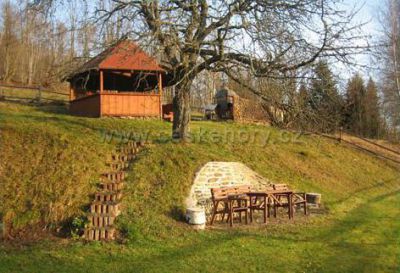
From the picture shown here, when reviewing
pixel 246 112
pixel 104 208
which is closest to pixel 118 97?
pixel 246 112

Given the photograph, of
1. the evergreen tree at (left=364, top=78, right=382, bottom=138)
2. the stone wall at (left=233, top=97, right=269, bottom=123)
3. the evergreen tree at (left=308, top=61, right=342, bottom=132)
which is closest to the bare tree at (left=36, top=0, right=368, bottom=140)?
the evergreen tree at (left=308, top=61, right=342, bottom=132)

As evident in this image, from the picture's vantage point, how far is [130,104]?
19.1m

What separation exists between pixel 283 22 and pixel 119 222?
6.73 m

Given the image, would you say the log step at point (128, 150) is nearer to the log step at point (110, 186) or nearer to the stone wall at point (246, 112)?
the log step at point (110, 186)

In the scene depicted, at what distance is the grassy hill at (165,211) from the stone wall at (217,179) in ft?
0.89

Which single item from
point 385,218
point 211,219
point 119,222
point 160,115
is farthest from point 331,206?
point 160,115

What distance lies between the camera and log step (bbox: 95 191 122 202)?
9572 millimetres

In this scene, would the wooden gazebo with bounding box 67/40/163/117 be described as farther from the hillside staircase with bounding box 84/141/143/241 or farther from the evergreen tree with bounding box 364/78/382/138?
the evergreen tree with bounding box 364/78/382/138

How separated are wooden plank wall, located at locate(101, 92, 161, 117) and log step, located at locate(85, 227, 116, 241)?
1052cm

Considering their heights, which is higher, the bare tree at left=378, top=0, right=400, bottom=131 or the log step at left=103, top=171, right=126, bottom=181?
the bare tree at left=378, top=0, right=400, bottom=131

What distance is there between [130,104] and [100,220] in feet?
35.4

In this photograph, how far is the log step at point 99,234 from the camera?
846 cm

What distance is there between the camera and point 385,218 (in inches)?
466

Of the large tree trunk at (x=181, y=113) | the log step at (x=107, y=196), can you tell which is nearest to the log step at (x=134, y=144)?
the large tree trunk at (x=181, y=113)
